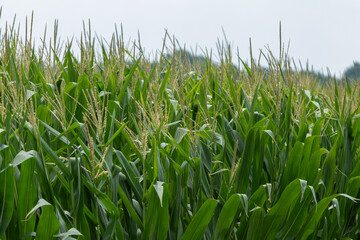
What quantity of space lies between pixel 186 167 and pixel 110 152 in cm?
33

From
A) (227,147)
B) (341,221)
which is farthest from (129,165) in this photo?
(341,221)

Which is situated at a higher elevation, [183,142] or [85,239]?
[183,142]

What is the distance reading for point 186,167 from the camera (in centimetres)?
212

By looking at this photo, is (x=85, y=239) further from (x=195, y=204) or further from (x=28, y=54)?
(x=28, y=54)

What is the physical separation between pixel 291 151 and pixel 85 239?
3.38ft

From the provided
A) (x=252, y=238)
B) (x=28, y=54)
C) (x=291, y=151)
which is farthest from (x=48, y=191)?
(x=28, y=54)

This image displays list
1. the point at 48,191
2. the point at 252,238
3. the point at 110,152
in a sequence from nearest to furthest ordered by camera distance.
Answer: the point at 48,191 < the point at 110,152 < the point at 252,238

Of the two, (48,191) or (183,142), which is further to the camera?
(183,142)

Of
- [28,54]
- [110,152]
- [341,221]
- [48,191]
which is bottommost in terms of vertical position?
[341,221]

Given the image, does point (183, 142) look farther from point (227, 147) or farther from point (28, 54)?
point (28, 54)

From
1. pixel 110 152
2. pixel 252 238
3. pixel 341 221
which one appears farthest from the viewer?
pixel 341 221

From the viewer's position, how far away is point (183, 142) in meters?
2.27

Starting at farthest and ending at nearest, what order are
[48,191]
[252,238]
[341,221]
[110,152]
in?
[341,221]
[252,238]
[110,152]
[48,191]

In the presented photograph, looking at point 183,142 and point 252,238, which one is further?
point 183,142
